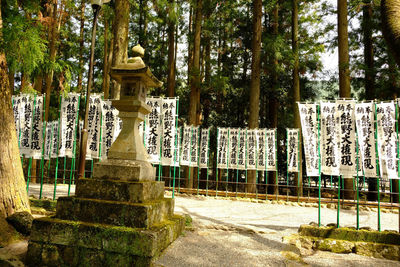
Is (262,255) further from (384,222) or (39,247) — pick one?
(384,222)

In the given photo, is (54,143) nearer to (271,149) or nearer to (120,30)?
(120,30)

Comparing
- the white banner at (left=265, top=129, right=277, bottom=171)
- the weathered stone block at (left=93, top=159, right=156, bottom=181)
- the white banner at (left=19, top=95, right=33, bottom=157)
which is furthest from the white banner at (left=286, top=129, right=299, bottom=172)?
the white banner at (left=19, top=95, right=33, bottom=157)

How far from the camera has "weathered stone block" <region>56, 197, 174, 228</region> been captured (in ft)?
12.0

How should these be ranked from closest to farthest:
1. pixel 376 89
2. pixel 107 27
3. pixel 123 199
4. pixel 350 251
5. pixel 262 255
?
1. pixel 123 199
2. pixel 262 255
3. pixel 350 251
4. pixel 376 89
5. pixel 107 27

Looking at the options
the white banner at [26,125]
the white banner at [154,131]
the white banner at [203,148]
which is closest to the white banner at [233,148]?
the white banner at [203,148]

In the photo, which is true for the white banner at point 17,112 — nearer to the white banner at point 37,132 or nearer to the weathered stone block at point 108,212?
the white banner at point 37,132

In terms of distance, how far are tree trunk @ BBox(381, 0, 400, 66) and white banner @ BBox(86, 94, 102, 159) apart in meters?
7.34

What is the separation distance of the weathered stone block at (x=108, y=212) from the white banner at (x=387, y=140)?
459cm

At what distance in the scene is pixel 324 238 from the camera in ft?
16.1

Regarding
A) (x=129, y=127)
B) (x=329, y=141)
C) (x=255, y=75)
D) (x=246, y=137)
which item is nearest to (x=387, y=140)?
(x=329, y=141)

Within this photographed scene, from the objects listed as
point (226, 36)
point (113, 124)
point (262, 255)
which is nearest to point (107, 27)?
point (226, 36)

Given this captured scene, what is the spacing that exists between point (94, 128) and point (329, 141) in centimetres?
671

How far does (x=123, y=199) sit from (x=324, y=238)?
374cm

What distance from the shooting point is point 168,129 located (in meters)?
8.84
